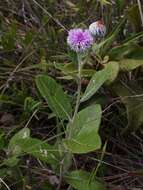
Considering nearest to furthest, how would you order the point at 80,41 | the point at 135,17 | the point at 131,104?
the point at 80,41 → the point at 131,104 → the point at 135,17

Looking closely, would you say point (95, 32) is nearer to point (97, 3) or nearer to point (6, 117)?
point (6, 117)

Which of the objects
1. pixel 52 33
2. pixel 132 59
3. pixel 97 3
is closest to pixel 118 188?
pixel 132 59

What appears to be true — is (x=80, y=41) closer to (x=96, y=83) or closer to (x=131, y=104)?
(x=96, y=83)

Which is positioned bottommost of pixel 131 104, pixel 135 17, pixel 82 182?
pixel 82 182

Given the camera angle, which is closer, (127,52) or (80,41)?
(80,41)

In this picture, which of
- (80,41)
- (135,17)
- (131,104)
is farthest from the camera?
(135,17)

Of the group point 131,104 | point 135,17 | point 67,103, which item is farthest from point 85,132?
point 135,17
